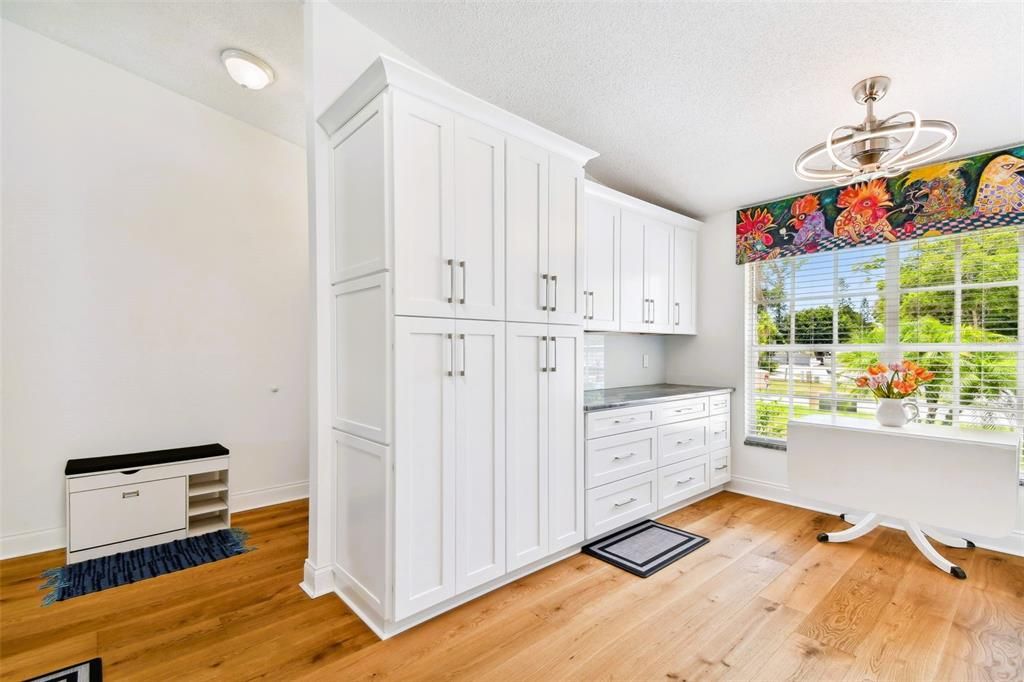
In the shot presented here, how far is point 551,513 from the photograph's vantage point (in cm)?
244

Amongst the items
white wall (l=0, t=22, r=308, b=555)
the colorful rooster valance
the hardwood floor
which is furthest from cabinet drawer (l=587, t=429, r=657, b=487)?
white wall (l=0, t=22, r=308, b=555)

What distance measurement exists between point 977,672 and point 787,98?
8.96ft

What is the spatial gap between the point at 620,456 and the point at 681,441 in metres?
0.75

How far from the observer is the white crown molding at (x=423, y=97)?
1869 millimetres

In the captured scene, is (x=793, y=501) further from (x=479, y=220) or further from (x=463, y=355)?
(x=479, y=220)

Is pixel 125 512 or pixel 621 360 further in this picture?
pixel 621 360

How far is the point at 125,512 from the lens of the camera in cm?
265

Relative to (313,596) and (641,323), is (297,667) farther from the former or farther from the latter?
(641,323)

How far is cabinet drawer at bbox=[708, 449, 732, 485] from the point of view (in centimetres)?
371

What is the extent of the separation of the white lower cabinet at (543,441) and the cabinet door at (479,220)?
26 cm

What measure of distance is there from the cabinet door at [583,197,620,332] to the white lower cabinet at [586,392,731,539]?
0.69m

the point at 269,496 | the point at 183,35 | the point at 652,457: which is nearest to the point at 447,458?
the point at 652,457

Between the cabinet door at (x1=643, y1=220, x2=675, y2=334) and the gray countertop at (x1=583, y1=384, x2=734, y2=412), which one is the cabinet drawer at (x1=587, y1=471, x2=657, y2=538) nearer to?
the gray countertop at (x1=583, y1=384, x2=734, y2=412)

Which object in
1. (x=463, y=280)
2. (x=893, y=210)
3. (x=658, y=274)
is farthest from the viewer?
(x=658, y=274)
